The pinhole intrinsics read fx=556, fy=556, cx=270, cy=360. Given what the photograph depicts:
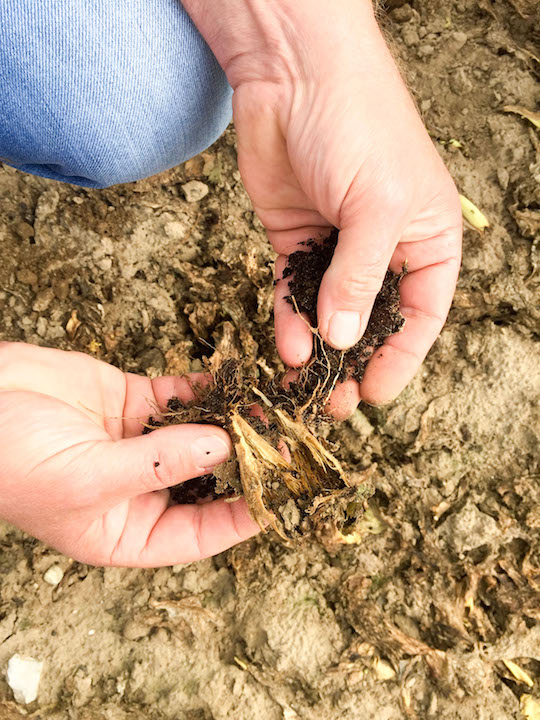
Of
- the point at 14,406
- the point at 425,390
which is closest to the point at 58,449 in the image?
the point at 14,406

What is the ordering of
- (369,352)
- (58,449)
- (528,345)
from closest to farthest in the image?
1. (58,449)
2. (369,352)
3. (528,345)

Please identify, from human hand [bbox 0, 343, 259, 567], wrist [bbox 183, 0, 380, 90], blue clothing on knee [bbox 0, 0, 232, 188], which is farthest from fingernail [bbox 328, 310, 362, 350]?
blue clothing on knee [bbox 0, 0, 232, 188]

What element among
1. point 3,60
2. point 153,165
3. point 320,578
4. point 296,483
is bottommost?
point 320,578

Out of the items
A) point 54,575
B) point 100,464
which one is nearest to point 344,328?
point 100,464

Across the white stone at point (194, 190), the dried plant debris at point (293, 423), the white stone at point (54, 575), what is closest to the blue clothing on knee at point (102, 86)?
the white stone at point (194, 190)

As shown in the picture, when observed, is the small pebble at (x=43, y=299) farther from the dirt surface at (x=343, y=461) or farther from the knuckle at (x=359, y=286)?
the knuckle at (x=359, y=286)

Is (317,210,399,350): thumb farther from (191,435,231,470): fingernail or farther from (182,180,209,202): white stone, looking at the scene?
(182,180,209,202): white stone

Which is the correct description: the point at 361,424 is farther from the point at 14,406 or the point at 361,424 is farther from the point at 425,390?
the point at 14,406
